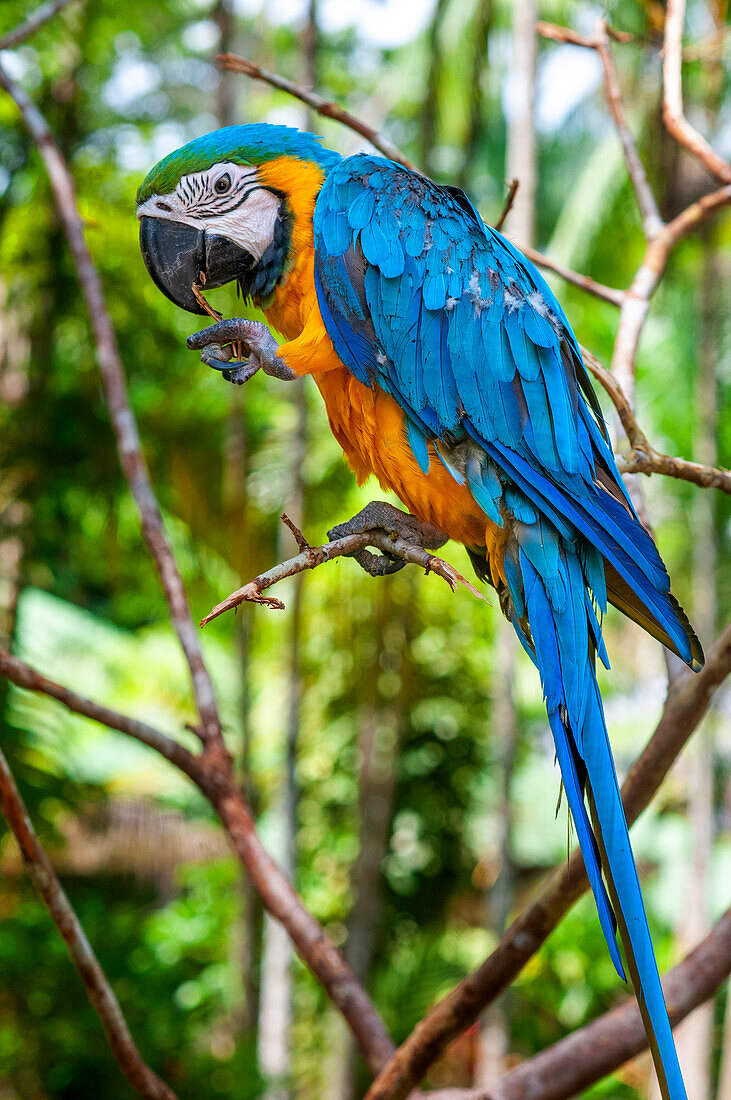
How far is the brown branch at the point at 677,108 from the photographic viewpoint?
145 cm

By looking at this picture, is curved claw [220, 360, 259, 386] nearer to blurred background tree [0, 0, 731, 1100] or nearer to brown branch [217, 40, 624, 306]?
brown branch [217, 40, 624, 306]

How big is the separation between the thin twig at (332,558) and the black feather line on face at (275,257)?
0.35 metres

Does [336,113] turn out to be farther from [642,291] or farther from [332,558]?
[332,558]

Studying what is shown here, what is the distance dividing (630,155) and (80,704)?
1298mm

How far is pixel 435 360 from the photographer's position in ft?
3.40

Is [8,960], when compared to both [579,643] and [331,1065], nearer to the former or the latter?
[331,1065]

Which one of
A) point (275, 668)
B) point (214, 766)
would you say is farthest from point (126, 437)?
point (275, 668)

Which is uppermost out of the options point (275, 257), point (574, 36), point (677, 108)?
point (574, 36)

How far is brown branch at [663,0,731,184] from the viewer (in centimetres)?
145

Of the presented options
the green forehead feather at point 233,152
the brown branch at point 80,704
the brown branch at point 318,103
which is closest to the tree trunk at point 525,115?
the brown branch at point 318,103

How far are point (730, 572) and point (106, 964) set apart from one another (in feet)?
13.8

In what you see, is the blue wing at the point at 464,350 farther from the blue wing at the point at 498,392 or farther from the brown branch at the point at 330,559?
the brown branch at the point at 330,559

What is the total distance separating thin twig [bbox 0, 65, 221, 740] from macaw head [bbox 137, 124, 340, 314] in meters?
0.42

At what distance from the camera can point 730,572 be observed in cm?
560
